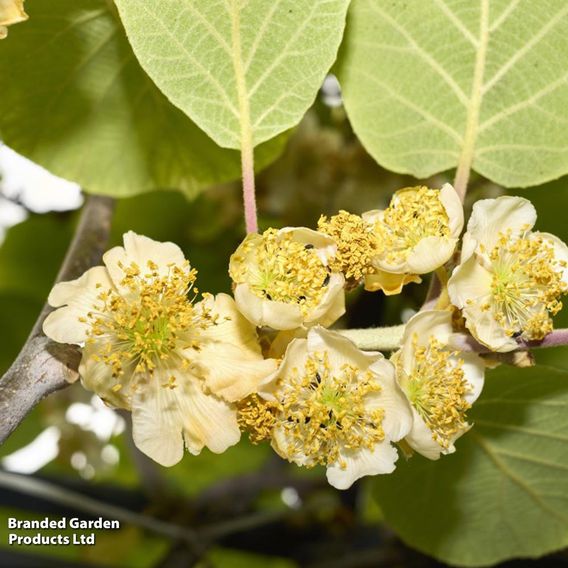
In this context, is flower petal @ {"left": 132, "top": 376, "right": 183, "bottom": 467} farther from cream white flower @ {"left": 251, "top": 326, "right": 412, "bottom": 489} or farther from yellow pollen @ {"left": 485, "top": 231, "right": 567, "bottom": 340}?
yellow pollen @ {"left": 485, "top": 231, "right": 567, "bottom": 340}

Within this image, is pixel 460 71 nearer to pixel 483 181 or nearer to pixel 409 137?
pixel 409 137

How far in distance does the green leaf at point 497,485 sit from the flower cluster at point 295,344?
0.20 m

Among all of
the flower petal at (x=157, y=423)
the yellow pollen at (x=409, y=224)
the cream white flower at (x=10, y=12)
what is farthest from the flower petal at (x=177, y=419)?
the cream white flower at (x=10, y=12)

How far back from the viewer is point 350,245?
80 cm

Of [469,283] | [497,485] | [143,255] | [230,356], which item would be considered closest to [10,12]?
[143,255]

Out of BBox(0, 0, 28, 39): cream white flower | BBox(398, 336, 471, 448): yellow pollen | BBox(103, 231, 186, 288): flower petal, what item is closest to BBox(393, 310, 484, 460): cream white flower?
BBox(398, 336, 471, 448): yellow pollen

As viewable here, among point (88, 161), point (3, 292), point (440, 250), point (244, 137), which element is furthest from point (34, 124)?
point (3, 292)

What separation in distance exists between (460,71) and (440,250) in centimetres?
27

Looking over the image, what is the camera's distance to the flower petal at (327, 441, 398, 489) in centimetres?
80

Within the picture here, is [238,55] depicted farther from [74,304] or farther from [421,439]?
[421,439]

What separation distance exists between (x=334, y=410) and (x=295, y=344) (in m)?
0.08

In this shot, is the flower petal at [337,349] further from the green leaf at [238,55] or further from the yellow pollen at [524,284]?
the green leaf at [238,55]

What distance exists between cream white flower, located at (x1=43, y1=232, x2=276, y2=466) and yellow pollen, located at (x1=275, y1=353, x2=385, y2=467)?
4cm

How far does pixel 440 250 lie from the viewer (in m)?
0.81
